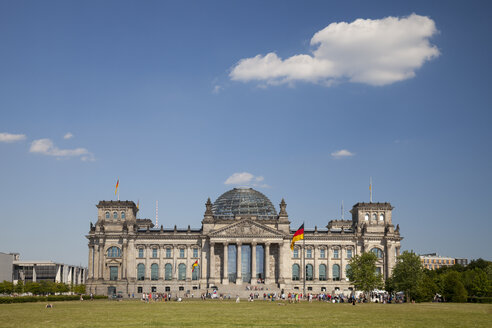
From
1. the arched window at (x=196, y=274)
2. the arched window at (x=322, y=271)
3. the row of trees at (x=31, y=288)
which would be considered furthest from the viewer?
the arched window at (x=322, y=271)

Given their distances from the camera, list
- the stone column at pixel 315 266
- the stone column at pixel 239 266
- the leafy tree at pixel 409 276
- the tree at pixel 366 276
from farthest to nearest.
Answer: the stone column at pixel 315 266, the stone column at pixel 239 266, the tree at pixel 366 276, the leafy tree at pixel 409 276

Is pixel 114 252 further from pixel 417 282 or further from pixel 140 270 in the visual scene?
pixel 417 282

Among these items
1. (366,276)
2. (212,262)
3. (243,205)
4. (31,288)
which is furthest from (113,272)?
(366,276)

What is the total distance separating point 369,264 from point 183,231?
53.9 meters

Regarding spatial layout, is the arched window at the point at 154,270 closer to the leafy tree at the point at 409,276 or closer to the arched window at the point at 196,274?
the arched window at the point at 196,274

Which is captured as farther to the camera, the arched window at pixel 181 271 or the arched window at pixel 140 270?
the arched window at pixel 181 271

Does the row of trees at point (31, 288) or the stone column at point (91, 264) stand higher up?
the stone column at point (91, 264)

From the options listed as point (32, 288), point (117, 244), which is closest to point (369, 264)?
point (117, 244)

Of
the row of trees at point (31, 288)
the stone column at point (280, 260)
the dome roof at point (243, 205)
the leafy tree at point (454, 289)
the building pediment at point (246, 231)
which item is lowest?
the row of trees at point (31, 288)

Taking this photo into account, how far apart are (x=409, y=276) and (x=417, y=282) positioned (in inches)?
72.7

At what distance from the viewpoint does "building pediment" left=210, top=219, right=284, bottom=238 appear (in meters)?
144

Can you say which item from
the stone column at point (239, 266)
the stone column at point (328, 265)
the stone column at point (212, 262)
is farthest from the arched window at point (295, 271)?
the stone column at point (212, 262)

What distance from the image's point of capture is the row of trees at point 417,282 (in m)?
99.6

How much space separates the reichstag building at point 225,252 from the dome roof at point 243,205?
5278 mm
